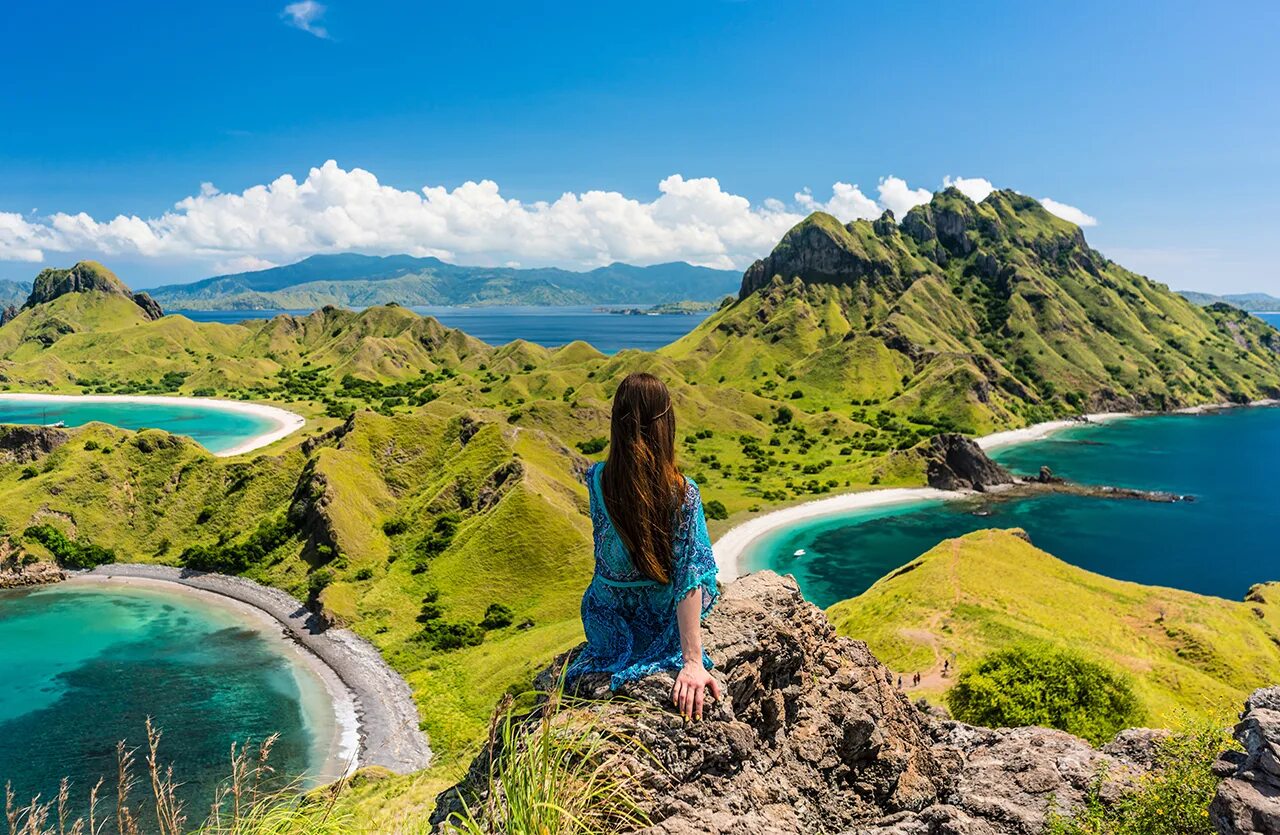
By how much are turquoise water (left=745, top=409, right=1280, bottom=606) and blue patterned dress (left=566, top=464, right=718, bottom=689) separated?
85099 mm

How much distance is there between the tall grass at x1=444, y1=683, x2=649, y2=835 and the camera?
597 centimetres

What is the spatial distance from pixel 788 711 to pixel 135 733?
64.8 metres

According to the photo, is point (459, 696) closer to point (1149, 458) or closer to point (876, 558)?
point (876, 558)

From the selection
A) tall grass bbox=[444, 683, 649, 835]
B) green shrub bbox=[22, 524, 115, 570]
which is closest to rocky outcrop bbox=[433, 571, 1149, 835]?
tall grass bbox=[444, 683, 649, 835]

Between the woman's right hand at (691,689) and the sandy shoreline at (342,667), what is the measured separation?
36.6 m

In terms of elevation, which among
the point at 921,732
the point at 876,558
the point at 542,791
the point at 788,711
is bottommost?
the point at 876,558

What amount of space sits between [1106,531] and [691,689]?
458 feet

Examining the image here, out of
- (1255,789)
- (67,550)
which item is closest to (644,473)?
(1255,789)

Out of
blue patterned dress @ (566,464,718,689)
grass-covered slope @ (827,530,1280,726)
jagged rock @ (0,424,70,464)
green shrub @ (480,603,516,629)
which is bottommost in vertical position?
green shrub @ (480,603,516,629)

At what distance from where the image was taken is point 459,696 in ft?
189

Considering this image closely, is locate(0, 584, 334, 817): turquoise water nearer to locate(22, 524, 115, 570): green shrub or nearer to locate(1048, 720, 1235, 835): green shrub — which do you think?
locate(22, 524, 115, 570): green shrub

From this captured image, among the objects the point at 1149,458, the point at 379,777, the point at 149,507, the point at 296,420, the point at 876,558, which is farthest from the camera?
the point at 296,420

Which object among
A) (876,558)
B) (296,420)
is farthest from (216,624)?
(296,420)

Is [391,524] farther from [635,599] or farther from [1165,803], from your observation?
[1165,803]
